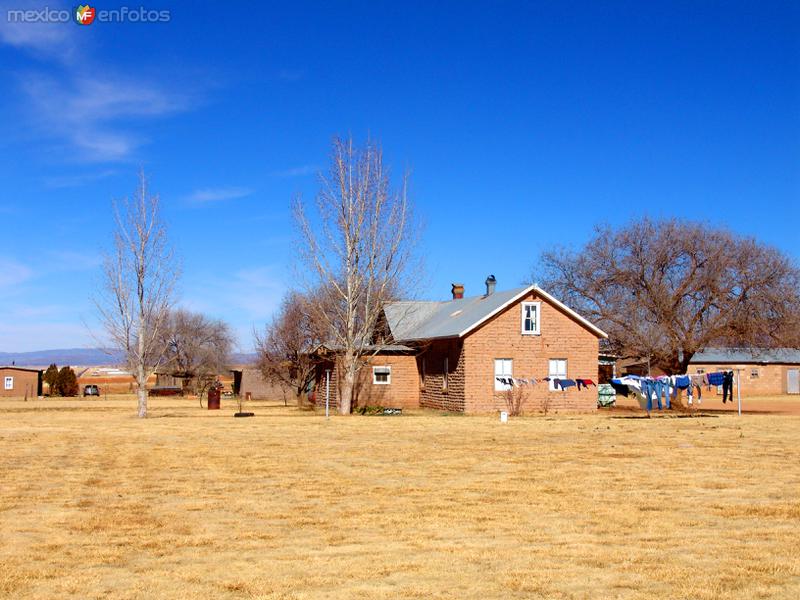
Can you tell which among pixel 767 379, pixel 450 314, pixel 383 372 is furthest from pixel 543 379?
pixel 767 379

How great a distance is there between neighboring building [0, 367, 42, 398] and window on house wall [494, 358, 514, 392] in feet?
175

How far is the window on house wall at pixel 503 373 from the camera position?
38.7 metres

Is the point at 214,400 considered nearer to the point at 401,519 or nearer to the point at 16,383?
the point at 401,519

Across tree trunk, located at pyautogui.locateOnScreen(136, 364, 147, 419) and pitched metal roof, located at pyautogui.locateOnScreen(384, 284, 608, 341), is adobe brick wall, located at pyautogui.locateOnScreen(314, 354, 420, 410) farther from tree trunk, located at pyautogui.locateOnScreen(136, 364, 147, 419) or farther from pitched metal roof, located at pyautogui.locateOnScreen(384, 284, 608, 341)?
tree trunk, located at pyautogui.locateOnScreen(136, 364, 147, 419)

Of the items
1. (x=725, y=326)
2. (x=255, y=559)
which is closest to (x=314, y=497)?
(x=255, y=559)

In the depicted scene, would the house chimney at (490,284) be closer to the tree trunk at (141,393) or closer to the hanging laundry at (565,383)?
the hanging laundry at (565,383)

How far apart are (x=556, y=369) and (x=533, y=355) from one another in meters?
1.35

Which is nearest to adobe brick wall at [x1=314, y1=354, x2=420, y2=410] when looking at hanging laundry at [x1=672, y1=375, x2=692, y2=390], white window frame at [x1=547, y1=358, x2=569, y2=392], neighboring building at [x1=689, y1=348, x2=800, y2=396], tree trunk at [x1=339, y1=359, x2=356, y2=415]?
tree trunk at [x1=339, y1=359, x2=356, y2=415]

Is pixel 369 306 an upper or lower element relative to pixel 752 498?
upper

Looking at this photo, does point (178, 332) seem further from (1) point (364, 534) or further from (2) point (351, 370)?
(1) point (364, 534)

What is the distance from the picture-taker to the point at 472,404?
38094 millimetres

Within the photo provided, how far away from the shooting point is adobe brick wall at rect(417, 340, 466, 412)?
38.8 metres

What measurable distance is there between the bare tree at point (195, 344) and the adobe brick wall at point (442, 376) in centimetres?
4812

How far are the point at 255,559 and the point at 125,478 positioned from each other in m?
7.51
